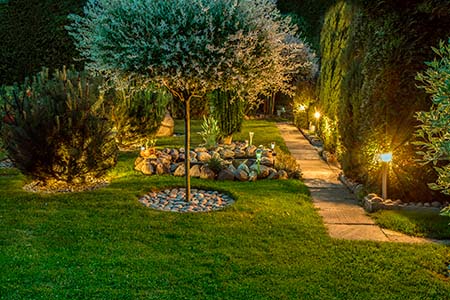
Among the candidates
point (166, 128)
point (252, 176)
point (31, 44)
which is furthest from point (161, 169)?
point (31, 44)

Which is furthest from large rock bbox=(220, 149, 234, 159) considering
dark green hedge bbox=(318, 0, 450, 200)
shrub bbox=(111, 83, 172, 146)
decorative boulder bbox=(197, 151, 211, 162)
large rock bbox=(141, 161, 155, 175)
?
dark green hedge bbox=(318, 0, 450, 200)

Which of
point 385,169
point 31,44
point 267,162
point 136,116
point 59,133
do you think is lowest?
point 267,162

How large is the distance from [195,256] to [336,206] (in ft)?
8.54

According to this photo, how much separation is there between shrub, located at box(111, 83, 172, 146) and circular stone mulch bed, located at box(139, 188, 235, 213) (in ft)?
12.3

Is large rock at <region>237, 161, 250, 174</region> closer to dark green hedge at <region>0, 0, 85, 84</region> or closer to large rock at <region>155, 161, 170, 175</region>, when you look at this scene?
large rock at <region>155, 161, 170, 175</region>

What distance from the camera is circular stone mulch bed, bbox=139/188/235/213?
618 centimetres

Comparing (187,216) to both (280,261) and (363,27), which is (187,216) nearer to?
(280,261)

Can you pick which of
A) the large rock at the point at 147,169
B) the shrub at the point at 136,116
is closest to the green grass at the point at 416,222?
the large rock at the point at 147,169

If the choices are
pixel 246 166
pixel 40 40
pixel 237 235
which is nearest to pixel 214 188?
pixel 246 166

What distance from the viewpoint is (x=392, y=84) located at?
6.16 m

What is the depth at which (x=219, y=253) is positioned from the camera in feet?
14.7

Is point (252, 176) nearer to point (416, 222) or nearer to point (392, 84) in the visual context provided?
point (392, 84)

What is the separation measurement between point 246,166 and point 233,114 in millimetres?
2978

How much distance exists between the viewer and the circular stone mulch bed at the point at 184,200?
618 cm
